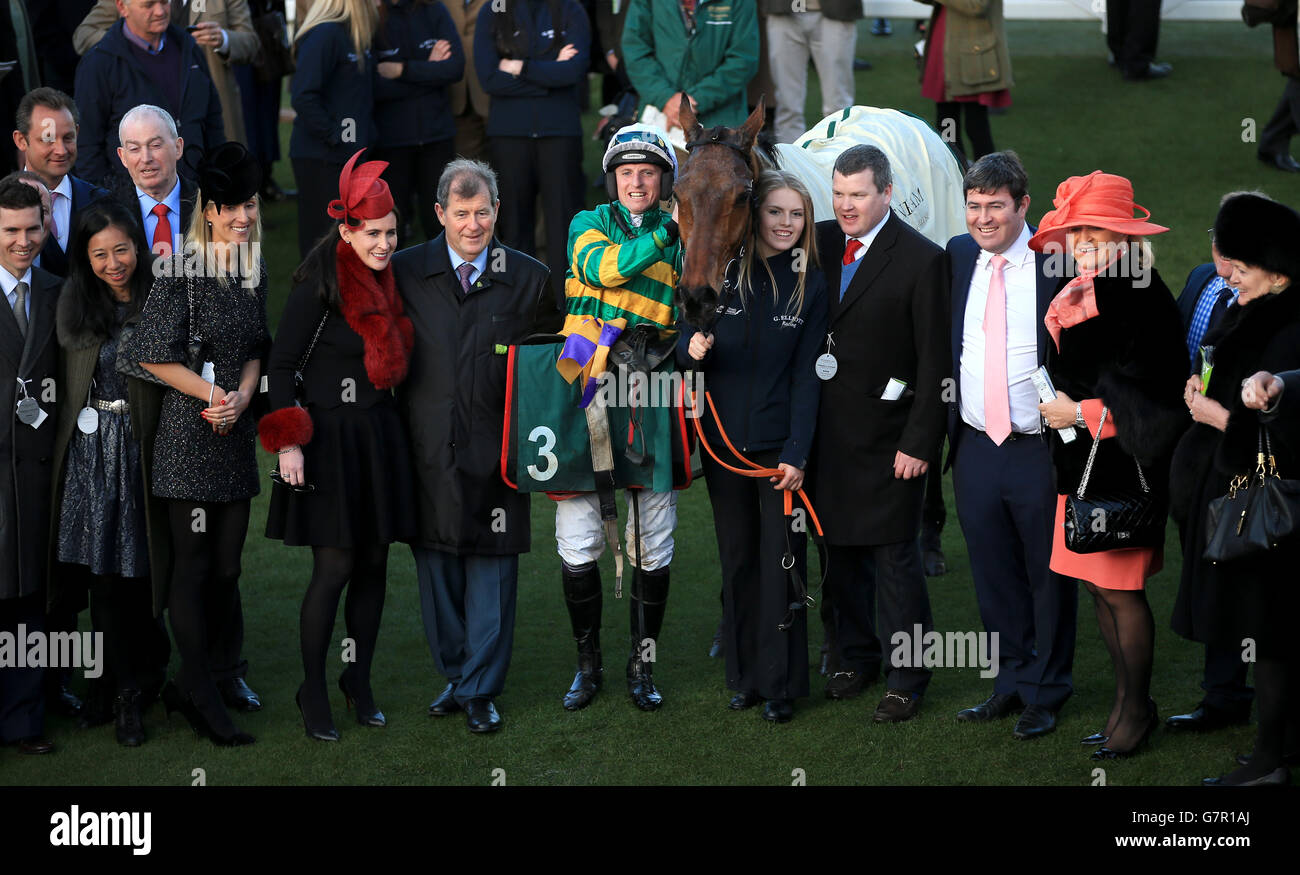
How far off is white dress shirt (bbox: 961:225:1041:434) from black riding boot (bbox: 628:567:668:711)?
1245mm

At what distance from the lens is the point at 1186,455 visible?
4660 millimetres

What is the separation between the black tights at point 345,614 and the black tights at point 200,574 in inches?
10.9

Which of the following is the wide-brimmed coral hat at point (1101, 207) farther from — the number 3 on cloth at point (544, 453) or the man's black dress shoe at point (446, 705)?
the man's black dress shoe at point (446, 705)

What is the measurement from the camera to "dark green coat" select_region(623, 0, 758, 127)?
8.48m

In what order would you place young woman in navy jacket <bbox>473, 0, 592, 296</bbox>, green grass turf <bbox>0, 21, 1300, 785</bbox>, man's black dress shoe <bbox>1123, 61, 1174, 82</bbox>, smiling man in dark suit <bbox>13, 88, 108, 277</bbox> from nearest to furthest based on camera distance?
green grass turf <bbox>0, 21, 1300, 785</bbox> < smiling man in dark suit <bbox>13, 88, 108, 277</bbox> < young woman in navy jacket <bbox>473, 0, 592, 296</bbox> < man's black dress shoe <bbox>1123, 61, 1174, 82</bbox>

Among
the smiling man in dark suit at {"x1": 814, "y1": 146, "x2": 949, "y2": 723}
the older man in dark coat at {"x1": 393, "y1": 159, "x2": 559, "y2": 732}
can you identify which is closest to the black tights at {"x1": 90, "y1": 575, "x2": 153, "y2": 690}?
the older man in dark coat at {"x1": 393, "y1": 159, "x2": 559, "y2": 732}

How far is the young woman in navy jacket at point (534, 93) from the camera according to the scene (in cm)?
903

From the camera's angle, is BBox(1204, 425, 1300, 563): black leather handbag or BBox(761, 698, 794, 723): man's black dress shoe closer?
BBox(1204, 425, 1300, 563): black leather handbag

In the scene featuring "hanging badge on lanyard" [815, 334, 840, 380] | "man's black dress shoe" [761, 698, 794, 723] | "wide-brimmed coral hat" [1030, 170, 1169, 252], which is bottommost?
"man's black dress shoe" [761, 698, 794, 723]

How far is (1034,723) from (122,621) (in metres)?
3.07

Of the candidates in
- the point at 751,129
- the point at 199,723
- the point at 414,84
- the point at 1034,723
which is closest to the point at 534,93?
the point at 414,84

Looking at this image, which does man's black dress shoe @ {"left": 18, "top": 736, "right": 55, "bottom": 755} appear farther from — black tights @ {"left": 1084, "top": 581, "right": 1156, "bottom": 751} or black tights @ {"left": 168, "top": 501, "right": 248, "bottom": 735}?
black tights @ {"left": 1084, "top": 581, "right": 1156, "bottom": 751}

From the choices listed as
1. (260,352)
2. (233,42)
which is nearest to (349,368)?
(260,352)

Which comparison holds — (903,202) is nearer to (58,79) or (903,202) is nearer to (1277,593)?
(1277,593)
